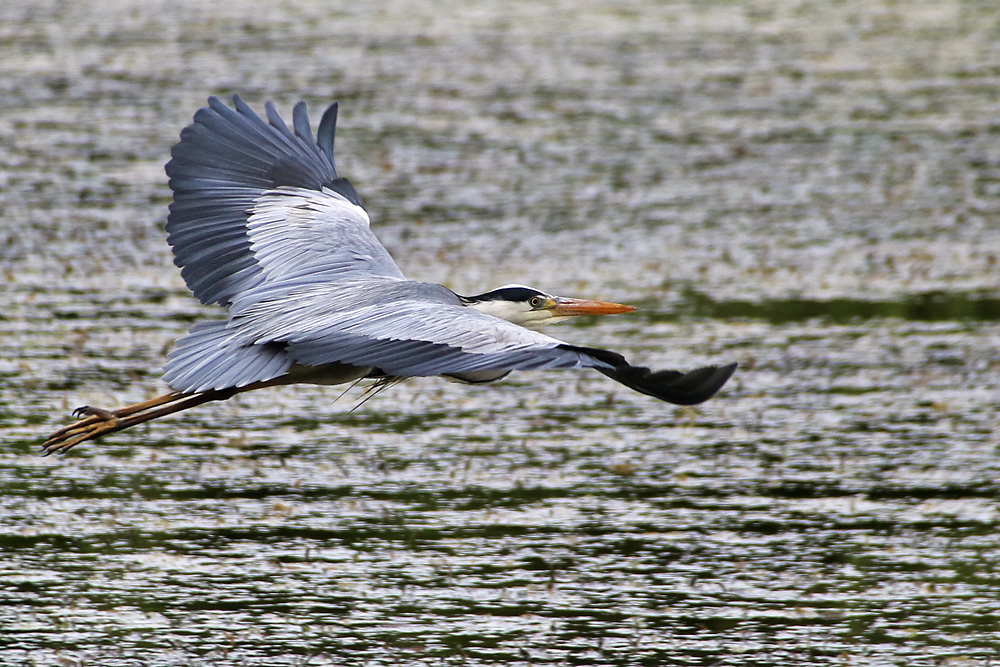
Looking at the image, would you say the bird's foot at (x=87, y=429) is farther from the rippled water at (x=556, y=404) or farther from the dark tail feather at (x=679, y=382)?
the dark tail feather at (x=679, y=382)

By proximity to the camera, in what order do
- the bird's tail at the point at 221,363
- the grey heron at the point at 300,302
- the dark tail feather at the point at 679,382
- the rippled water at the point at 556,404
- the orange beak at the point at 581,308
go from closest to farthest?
the dark tail feather at the point at 679,382 → the grey heron at the point at 300,302 → the bird's tail at the point at 221,363 → the rippled water at the point at 556,404 → the orange beak at the point at 581,308

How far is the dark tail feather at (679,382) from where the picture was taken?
384 cm

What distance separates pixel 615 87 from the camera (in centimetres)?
1438

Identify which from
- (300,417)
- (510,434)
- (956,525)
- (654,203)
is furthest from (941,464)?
(654,203)

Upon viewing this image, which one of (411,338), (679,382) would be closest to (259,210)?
(411,338)

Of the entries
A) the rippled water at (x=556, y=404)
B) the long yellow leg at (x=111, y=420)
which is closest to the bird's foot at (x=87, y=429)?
the long yellow leg at (x=111, y=420)

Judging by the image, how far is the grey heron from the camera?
4.50m

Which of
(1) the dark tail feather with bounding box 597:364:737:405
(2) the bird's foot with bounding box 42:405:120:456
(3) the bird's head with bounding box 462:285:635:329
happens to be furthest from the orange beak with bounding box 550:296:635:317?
(1) the dark tail feather with bounding box 597:364:737:405

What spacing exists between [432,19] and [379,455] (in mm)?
11710

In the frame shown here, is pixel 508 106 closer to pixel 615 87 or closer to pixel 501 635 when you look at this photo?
pixel 615 87

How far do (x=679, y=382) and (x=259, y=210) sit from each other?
8.67 feet

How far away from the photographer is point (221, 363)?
16.5 ft

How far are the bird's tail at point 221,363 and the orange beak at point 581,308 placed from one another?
1.29 meters

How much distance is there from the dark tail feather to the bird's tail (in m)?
1.42
